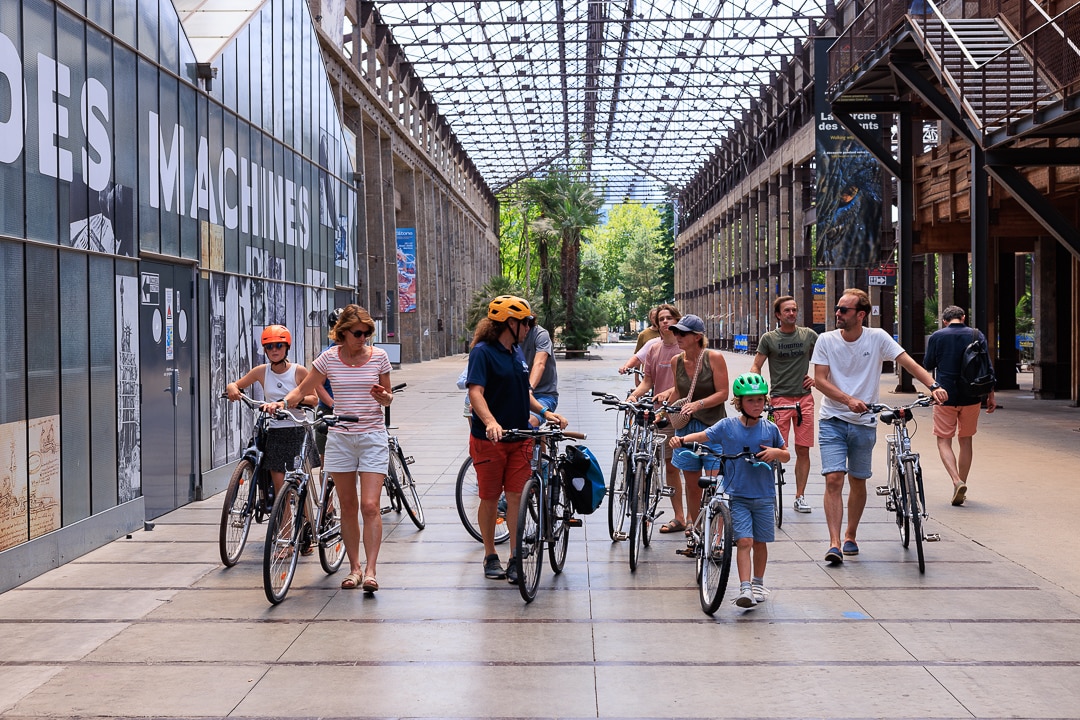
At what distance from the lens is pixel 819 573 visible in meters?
7.82

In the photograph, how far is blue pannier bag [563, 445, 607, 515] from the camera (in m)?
7.43

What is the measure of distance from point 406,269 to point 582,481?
43171 mm

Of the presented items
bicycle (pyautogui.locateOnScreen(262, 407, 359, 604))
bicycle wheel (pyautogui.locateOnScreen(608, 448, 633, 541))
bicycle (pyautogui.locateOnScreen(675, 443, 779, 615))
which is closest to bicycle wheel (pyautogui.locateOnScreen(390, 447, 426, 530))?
bicycle (pyautogui.locateOnScreen(262, 407, 359, 604))

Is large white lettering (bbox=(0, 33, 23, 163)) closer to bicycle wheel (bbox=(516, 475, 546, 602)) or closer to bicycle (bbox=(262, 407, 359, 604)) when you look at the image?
bicycle (bbox=(262, 407, 359, 604))

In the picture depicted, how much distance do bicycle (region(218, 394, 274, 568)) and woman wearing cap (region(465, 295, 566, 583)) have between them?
69.7 inches

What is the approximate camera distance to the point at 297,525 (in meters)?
7.17

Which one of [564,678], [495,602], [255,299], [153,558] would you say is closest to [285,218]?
[255,299]

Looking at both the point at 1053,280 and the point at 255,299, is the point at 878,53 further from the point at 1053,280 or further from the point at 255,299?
the point at 255,299

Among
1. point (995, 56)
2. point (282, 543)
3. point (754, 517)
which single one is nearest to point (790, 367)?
point (754, 517)

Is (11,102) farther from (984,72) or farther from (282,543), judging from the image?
(984,72)

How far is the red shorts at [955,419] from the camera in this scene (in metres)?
11.1

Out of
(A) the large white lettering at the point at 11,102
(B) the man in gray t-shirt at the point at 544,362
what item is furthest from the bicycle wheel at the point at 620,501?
(A) the large white lettering at the point at 11,102

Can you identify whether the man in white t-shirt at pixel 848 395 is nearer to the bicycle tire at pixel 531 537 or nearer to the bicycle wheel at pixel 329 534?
the bicycle tire at pixel 531 537

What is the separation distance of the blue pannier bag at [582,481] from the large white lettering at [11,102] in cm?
432
